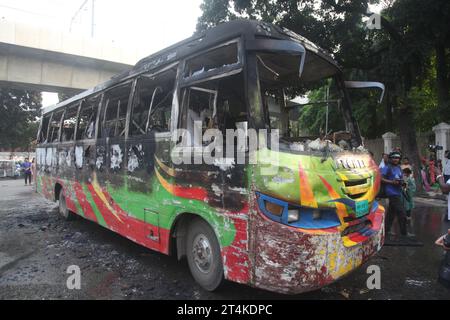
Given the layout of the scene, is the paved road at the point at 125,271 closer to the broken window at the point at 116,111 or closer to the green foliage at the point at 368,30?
the broken window at the point at 116,111

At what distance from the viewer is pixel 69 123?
792 cm

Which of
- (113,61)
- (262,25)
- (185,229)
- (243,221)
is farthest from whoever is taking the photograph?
(113,61)

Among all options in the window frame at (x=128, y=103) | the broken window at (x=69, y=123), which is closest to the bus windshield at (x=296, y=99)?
the window frame at (x=128, y=103)

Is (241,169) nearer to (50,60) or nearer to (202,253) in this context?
(202,253)

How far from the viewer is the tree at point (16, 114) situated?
106 ft

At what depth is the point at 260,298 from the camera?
148 inches

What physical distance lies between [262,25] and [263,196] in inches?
71.9

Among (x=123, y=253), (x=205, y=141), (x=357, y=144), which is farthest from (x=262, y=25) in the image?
(x=123, y=253)

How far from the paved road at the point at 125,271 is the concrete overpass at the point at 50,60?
11062 mm

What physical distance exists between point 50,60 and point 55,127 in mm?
10129

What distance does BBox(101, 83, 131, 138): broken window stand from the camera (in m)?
5.41

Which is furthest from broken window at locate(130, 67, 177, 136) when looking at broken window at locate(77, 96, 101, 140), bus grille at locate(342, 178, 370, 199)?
bus grille at locate(342, 178, 370, 199)

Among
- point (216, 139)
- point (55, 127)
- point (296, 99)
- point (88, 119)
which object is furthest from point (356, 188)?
point (55, 127)

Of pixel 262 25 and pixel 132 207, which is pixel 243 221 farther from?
pixel 132 207
